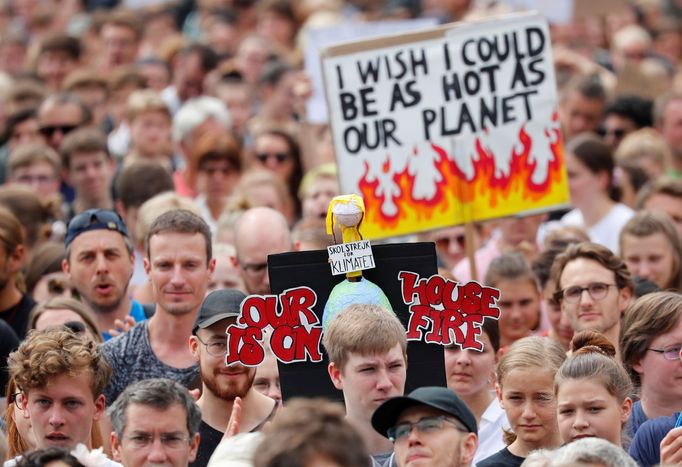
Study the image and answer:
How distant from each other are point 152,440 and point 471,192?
4.10m

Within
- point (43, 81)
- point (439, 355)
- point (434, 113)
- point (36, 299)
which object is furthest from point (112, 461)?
point (43, 81)

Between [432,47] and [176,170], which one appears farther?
[176,170]

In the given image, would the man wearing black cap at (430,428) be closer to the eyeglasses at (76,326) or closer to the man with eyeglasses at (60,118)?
the eyeglasses at (76,326)

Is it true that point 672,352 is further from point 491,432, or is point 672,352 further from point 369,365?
point 369,365

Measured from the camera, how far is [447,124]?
11320 millimetres

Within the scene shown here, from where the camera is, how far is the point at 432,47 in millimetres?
11398

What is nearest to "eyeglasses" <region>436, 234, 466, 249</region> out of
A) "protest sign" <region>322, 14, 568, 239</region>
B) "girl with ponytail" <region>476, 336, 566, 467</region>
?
"protest sign" <region>322, 14, 568, 239</region>

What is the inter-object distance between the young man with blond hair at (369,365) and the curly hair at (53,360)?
1.20 meters

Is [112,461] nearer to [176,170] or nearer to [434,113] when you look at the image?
[434,113]

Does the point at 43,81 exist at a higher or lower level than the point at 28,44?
lower

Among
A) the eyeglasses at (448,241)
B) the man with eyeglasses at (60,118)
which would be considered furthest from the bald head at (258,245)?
the man with eyeglasses at (60,118)

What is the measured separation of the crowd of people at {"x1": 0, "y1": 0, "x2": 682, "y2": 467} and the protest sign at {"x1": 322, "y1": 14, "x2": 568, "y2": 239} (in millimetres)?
416

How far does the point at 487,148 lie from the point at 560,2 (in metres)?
8.30

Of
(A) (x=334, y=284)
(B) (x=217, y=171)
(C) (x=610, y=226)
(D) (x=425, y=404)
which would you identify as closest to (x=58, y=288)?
(A) (x=334, y=284)
